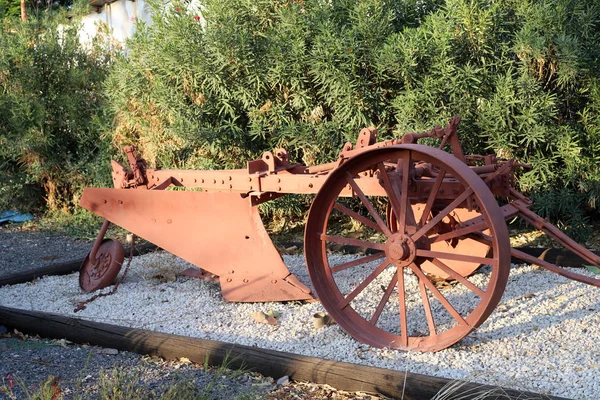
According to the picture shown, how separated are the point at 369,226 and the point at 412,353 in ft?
3.42

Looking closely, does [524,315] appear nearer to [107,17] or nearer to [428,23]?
[428,23]

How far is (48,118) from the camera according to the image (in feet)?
28.7

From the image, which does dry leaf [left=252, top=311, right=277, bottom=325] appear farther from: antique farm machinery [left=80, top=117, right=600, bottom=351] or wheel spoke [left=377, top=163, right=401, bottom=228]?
wheel spoke [left=377, top=163, right=401, bottom=228]

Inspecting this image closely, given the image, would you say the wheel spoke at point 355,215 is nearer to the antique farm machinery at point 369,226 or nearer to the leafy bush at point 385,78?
the antique farm machinery at point 369,226

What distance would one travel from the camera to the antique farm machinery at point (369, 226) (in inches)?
137

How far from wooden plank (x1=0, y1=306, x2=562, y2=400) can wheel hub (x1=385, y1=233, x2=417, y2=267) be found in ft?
2.39

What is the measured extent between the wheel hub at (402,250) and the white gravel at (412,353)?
48 centimetres

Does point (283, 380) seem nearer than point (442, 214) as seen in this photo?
Yes

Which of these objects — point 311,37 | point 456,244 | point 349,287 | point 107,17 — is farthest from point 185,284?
point 107,17

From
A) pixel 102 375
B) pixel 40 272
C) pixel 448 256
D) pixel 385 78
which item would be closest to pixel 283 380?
pixel 102 375

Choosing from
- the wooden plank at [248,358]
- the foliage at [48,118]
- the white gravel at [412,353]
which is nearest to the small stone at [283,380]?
the wooden plank at [248,358]

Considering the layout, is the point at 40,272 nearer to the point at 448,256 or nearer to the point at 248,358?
the point at 248,358

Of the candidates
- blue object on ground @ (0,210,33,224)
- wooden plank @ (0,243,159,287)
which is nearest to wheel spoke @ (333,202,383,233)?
wooden plank @ (0,243,159,287)

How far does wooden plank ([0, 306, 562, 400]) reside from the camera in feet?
9.29
